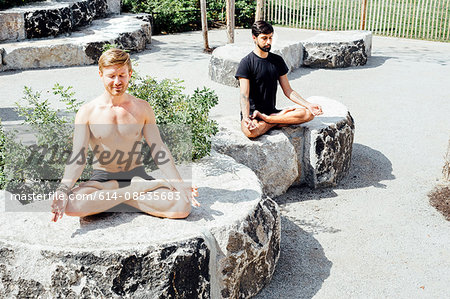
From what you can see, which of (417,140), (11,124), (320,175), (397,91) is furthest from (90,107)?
(397,91)

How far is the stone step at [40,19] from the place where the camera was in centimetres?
1082

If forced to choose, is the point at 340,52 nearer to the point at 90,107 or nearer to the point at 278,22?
the point at 278,22

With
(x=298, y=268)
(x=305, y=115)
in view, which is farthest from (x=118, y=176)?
(x=305, y=115)

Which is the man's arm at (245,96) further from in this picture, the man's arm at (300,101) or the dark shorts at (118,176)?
the dark shorts at (118,176)

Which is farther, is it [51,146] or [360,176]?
[360,176]

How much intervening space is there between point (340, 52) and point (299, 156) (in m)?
5.57

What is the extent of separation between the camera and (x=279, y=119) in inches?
222

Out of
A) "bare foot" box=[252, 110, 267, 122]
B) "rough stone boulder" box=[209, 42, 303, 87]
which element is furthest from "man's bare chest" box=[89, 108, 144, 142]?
"rough stone boulder" box=[209, 42, 303, 87]

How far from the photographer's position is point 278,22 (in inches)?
637

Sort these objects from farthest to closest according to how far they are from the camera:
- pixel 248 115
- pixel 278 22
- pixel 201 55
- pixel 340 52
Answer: pixel 278 22 → pixel 201 55 → pixel 340 52 → pixel 248 115

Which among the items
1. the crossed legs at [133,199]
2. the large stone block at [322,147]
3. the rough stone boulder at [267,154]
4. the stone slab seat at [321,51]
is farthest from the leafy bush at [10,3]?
the crossed legs at [133,199]

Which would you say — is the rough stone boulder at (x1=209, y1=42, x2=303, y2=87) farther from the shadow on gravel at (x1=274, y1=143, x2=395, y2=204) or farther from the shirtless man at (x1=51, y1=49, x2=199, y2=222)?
the shirtless man at (x1=51, y1=49, x2=199, y2=222)

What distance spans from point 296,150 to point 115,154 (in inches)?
100

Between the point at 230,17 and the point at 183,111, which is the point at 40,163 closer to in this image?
the point at 183,111
